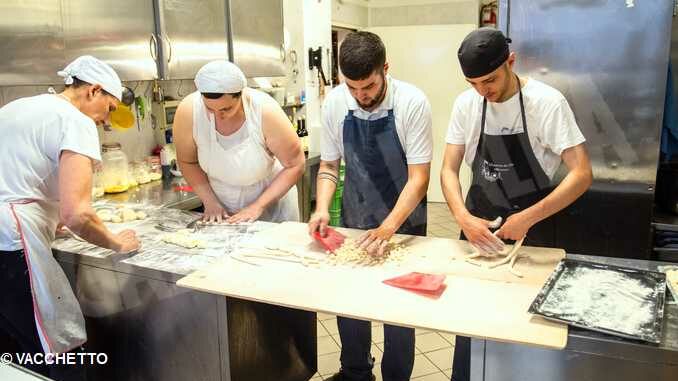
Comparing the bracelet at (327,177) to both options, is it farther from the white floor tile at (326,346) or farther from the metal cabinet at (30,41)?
the metal cabinet at (30,41)

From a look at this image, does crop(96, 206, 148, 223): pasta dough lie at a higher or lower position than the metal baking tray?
higher

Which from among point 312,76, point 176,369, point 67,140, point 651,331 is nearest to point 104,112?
point 67,140

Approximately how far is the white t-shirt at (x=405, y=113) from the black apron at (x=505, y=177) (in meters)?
0.20

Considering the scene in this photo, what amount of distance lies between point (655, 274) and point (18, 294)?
191cm

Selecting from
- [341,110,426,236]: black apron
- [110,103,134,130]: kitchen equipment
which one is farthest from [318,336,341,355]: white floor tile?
[110,103,134,130]: kitchen equipment

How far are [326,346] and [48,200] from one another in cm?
158

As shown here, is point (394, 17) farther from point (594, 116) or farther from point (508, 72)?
point (508, 72)

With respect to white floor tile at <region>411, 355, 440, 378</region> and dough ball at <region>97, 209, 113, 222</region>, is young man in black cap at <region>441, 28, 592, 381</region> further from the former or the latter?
dough ball at <region>97, 209, 113, 222</region>

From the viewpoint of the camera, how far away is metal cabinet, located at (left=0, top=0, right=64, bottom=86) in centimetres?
205

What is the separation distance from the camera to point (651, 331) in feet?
3.82

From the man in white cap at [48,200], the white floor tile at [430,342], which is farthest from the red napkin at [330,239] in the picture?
the white floor tile at [430,342]

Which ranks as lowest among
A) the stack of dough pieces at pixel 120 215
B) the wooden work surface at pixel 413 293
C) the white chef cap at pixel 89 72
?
the wooden work surface at pixel 413 293

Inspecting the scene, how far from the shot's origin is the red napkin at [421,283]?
4.75 feet

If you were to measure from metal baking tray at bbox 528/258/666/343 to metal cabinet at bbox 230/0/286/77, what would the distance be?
2505 mm
